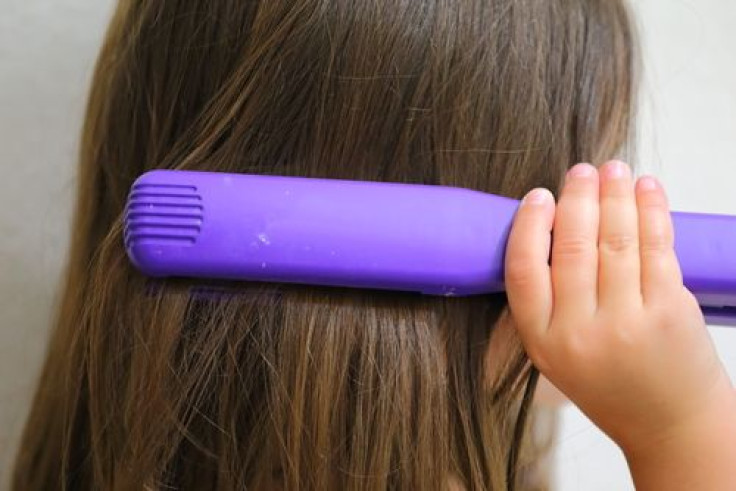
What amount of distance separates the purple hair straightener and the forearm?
0.20 ft

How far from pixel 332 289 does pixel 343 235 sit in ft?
0.14

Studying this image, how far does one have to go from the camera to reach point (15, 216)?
662 millimetres

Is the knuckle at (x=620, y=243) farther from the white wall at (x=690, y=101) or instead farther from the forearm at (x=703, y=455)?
the white wall at (x=690, y=101)

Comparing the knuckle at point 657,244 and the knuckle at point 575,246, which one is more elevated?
the knuckle at point 657,244

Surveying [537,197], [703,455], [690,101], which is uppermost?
[690,101]

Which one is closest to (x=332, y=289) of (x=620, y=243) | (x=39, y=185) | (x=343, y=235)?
(x=343, y=235)

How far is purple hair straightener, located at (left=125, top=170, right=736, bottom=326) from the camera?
0.40 meters

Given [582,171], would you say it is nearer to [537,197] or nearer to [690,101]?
[537,197]

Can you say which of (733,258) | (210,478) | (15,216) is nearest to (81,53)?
(15,216)

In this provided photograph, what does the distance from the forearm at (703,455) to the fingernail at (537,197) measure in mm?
127

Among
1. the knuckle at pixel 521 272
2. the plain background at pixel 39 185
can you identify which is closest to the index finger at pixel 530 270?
the knuckle at pixel 521 272

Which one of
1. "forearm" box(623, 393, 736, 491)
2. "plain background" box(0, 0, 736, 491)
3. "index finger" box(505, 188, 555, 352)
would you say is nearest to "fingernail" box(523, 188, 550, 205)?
"index finger" box(505, 188, 555, 352)

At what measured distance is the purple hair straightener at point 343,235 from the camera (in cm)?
40

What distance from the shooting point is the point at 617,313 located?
1.28ft
